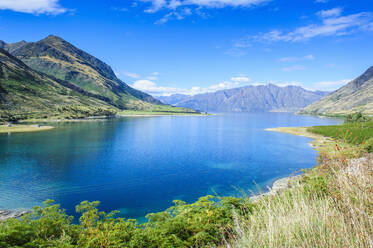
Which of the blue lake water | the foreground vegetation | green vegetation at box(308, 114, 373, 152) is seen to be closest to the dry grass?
the foreground vegetation

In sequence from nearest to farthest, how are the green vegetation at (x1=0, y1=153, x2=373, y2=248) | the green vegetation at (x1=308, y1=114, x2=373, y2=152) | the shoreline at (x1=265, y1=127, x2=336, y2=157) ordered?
the green vegetation at (x1=0, y1=153, x2=373, y2=248) → the shoreline at (x1=265, y1=127, x2=336, y2=157) → the green vegetation at (x1=308, y1=114, x2=373, y2=152)

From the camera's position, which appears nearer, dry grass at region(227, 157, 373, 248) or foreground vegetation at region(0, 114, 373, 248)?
dry grass at region(227, 157, 373, 248)

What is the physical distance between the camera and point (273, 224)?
6.16 meters

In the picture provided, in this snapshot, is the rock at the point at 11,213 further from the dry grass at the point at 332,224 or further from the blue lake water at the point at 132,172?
the dry grass at the point at 332,224

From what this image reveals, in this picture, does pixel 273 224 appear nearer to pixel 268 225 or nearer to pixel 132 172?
pixel 268 225

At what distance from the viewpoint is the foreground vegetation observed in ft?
16.1

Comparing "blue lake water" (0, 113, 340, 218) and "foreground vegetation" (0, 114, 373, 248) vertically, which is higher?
"foreground vegetation" (0, 114, 373, 248)

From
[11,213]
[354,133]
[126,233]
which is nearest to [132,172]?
[11,213]

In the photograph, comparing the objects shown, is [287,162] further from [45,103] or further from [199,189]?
[45,103]

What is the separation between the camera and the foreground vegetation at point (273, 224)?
4910 millimetres

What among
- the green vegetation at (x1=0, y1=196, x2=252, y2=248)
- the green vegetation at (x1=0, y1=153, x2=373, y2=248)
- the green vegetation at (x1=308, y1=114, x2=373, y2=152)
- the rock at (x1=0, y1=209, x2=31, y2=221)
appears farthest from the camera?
the rock at (x1=0, y1=209, x2=31, y2=221)

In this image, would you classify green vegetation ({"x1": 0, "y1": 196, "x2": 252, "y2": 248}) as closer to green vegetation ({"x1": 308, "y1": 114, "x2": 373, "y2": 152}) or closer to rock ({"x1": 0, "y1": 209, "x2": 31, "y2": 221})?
green vegetation ({"x1": 308, "y1": 114, "x2": 373, "y2": 152})

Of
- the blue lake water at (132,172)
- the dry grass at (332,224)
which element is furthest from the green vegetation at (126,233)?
the dry grass at (332,224)

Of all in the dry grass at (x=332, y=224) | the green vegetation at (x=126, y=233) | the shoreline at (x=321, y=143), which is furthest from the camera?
the shoreline at (x=321, y=143)
